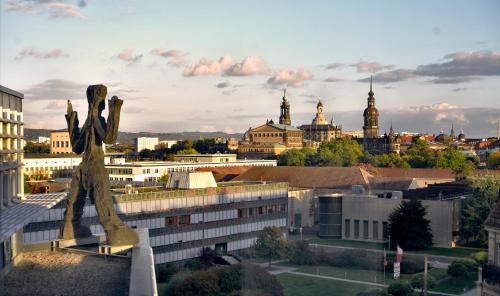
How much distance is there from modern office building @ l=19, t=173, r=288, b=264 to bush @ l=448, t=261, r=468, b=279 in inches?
583

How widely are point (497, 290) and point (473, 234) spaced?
26602 millimetres

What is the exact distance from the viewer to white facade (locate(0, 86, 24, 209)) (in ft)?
66.5

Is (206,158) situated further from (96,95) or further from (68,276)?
(68,276)

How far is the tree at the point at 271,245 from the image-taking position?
37.7 meters

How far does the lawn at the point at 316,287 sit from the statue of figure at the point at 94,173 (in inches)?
440

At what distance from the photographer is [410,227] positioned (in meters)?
42.0

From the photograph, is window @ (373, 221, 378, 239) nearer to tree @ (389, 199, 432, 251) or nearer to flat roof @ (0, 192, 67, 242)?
tree @ (389, 199, 432, 251)

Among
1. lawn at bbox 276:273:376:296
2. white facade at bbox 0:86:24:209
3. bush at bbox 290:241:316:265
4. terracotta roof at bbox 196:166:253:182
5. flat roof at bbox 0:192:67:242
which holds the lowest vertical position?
lawn at bbox 276:273:376:296

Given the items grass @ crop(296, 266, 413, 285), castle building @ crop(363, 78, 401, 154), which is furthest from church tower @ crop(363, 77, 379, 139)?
grass @ crop(296, 266, 413, 285)

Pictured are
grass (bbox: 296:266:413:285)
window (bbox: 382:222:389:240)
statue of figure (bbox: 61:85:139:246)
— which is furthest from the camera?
window (bbox: 382:222:389:240)

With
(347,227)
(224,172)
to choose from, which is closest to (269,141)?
(224,172)

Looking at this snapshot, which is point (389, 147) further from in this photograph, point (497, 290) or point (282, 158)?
point (497, 290)

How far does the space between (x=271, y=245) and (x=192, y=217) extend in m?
5.28

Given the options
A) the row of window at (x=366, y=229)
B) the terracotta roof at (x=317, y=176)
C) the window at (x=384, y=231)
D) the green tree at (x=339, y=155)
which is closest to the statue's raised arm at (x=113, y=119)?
the window at (x=384, y=231)
